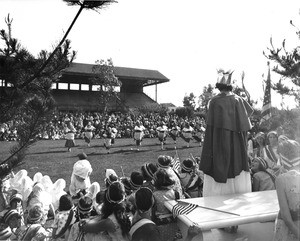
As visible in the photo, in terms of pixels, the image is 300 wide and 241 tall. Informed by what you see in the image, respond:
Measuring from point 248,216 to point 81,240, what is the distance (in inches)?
64.6

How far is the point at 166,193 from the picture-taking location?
153 inches

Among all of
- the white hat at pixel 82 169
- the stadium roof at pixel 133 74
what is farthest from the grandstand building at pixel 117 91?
the white hat at pixel 82 169

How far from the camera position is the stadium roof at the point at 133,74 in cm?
3045

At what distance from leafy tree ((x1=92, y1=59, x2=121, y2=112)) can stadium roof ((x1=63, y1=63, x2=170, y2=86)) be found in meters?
1.65

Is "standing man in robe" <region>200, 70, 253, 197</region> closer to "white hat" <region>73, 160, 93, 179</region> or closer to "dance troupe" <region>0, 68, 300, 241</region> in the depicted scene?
"dance troupe" <region>0, 68, 300, 241</region>

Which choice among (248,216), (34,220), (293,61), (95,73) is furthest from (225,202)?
(95,73)

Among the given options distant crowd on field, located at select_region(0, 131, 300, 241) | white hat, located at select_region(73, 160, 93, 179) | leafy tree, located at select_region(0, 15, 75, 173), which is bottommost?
white hat, located at select_region(73, 160, 93, 179)

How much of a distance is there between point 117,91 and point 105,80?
3.23m

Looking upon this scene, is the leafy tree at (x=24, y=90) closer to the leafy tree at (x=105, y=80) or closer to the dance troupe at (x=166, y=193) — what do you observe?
the dance troupe at (x=166, y=193)

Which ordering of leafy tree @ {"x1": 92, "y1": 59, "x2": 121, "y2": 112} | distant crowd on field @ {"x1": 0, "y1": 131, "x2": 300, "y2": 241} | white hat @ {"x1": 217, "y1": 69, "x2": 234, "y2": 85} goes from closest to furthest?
distant crowd on field @ {"x1": 0, "y1": 131, "x2": 300, "y2": 241} → white hat @ {"x1": 217, "y1": 69, "x2": 234, "y2": 85} → leafy tree @ {"x1": 92, "y1": 59, "x2": 121, "y2": 112}

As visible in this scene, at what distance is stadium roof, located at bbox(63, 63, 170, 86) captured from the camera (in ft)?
99.9

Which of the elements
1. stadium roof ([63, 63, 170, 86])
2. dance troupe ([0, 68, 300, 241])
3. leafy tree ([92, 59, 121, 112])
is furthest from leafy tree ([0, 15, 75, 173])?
stadium roof ([63, 63, 170, 86])

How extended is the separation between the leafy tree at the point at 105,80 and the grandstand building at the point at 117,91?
0.95 meters

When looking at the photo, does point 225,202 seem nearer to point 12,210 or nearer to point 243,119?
point 243,119
